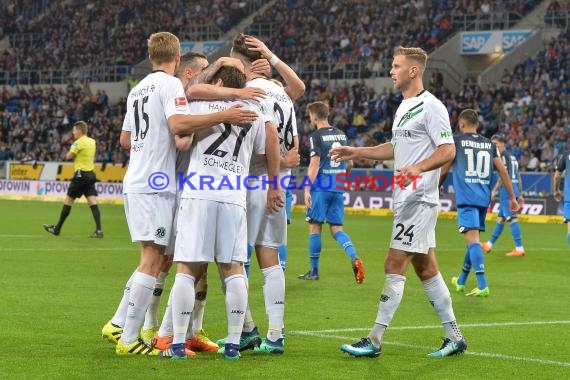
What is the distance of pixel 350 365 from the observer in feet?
27.0

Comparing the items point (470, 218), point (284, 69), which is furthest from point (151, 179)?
point (470, 218)

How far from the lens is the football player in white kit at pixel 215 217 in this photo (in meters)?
8.02

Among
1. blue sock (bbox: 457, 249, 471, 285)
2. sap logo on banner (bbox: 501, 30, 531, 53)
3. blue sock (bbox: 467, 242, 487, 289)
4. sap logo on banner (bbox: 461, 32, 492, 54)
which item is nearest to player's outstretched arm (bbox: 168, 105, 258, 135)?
blue sock (bbox: 467, 242, 487, 289)

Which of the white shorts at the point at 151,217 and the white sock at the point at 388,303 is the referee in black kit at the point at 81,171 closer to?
the white shorts at the point at 151,217

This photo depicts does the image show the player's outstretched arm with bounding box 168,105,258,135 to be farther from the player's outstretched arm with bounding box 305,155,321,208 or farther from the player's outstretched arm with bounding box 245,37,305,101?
the player's outstretched arm with bounding box 305,155,321,208

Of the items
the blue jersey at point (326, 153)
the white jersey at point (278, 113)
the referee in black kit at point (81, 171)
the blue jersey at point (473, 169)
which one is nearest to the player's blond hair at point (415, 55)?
the white jersey at point (278, 113)

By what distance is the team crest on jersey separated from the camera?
8.21 meters

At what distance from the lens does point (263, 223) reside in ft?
29.2

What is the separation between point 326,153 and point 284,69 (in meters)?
6.27

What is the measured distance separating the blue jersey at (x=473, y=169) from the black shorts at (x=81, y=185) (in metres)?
10.2

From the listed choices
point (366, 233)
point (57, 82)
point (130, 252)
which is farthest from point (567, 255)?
point (57, 82)

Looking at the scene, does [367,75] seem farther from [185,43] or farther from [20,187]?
[20,187]

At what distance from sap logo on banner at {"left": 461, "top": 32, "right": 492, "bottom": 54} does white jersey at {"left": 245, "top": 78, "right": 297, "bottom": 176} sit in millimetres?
35952

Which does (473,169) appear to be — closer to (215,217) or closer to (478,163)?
(478,163)
